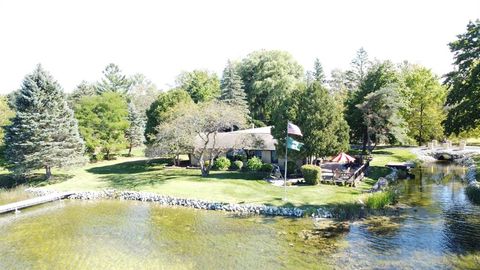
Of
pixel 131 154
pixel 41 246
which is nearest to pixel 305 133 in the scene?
pixel 41 246

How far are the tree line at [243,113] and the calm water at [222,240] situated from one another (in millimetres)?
8584

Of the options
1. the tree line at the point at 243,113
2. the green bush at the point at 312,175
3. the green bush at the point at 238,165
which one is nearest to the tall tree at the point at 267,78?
the tree line at the point at 243,113

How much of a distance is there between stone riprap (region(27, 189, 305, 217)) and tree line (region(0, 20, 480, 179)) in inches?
239

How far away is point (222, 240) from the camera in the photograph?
19.0 m

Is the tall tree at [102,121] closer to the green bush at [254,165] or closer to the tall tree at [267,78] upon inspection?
the green bush at [254,165]

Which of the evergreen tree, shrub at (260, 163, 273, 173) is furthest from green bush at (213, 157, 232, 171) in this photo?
the evergreen tree

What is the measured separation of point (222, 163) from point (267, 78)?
28.2 metres

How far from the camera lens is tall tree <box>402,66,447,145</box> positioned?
56.3 metres

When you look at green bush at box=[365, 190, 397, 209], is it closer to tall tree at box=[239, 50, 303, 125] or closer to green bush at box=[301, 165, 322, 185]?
green bush at box=[301, 165, 322, 185]

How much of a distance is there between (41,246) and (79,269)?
13.5ft

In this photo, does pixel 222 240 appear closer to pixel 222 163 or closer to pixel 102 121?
pixel 222 163

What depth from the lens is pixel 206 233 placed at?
65.9 feet

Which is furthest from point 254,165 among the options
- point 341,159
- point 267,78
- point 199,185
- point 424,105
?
point 424,105

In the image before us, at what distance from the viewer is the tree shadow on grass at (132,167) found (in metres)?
38.3
